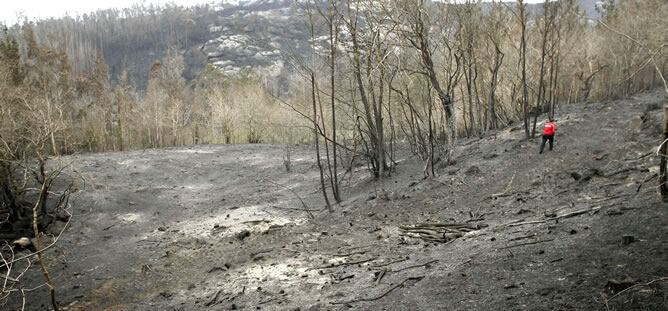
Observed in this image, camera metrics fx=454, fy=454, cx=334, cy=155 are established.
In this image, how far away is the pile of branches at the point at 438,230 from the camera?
607 centimetres

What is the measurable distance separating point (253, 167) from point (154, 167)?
330 cm

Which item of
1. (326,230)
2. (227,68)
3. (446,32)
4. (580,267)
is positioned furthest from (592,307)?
(227,68)

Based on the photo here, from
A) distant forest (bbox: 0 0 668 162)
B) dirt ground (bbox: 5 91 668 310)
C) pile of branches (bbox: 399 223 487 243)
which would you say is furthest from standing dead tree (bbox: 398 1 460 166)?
pile of branches (bbox: 399 223 487 243)

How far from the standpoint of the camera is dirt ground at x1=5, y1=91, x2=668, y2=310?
390cm

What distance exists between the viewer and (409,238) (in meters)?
6.52

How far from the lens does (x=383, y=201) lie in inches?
344

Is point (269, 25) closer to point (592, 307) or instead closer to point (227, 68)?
point (227, 68)

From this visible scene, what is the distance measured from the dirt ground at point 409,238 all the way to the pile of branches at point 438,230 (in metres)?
0.14

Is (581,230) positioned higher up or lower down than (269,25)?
lower down

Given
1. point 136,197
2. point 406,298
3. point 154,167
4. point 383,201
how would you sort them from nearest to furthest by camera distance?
point 406,298 → point 383,201 → point 136,197 → point 154,167

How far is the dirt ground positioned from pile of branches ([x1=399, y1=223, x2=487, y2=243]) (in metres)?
0.14

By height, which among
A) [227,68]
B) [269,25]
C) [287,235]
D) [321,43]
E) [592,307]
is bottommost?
[287,235]

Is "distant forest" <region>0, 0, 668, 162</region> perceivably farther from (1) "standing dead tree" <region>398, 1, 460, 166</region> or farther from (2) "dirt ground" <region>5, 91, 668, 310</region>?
(2) "dirt ground" <region>5, 91, 668, 310</region>

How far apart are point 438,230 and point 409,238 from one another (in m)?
0.43
